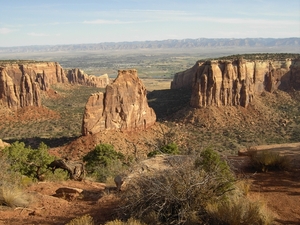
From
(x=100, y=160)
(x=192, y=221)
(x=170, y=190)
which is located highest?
(x=170, y=190)

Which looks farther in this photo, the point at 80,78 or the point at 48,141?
the point at 80,78

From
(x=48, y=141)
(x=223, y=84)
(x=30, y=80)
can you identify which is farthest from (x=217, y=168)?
(x=30, y=80)

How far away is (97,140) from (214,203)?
30392mm

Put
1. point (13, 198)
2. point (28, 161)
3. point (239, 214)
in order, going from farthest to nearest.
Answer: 1. point (28, 161)
2. point (13, 198)
3. point (239, 214)

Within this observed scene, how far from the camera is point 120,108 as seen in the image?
4253 centimetres

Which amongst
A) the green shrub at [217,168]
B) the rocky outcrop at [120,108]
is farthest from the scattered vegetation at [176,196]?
the rocky outcrop at [120,108]

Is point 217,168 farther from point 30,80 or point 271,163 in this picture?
point 30,80

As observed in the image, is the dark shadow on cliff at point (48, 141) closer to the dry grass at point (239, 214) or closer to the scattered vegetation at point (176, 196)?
the scattered vegetation at point (176, 196)

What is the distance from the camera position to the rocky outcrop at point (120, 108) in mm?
39625

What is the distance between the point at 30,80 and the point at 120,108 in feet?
105

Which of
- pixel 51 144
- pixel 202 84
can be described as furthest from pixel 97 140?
pixel 202 84

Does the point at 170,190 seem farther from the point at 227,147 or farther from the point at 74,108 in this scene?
the point at 74,108

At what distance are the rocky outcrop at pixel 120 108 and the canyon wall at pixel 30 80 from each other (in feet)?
95.1

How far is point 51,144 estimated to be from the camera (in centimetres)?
4228
